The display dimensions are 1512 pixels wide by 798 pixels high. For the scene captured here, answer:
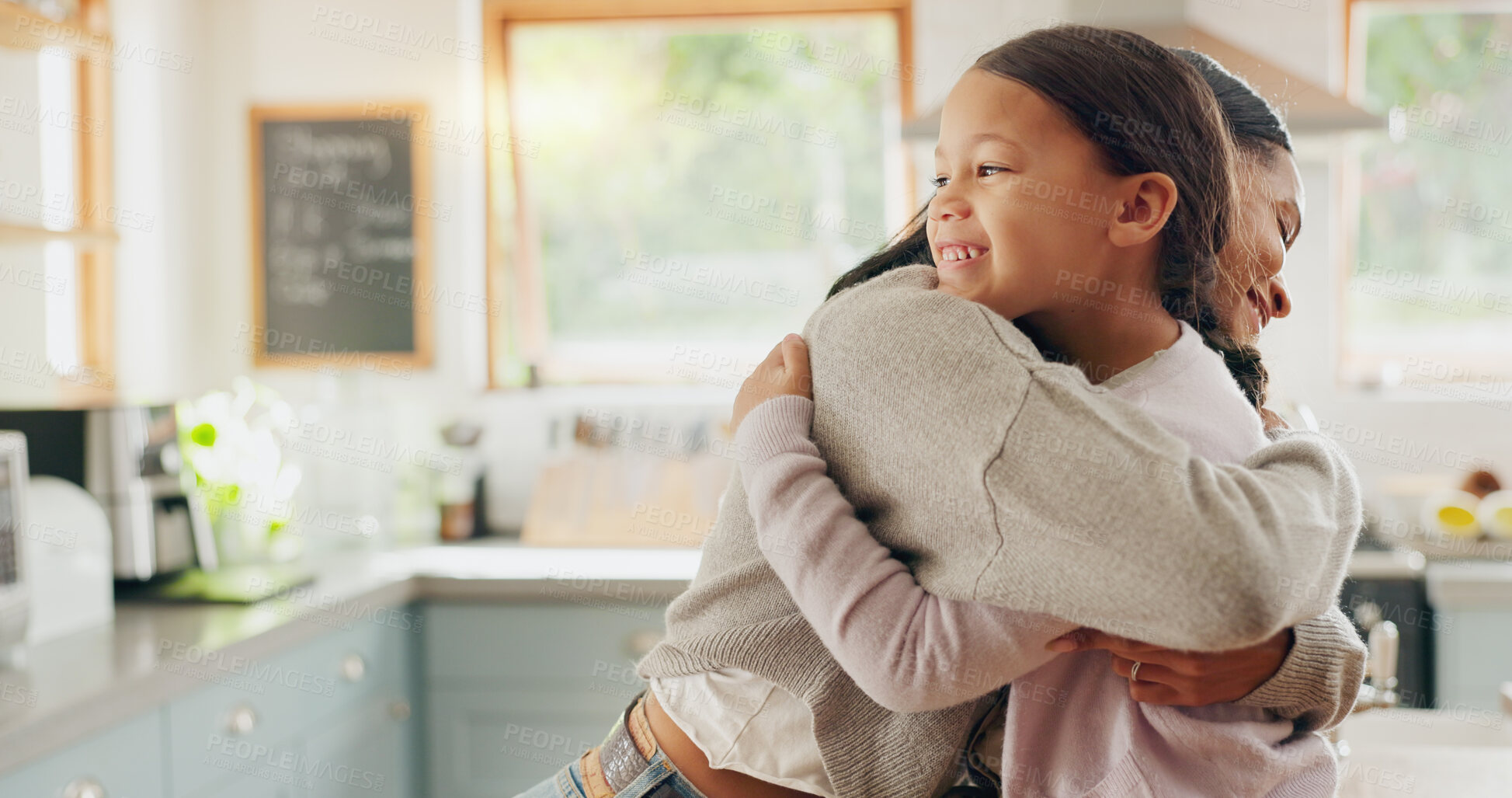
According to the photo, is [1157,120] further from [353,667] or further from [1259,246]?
[353,667]

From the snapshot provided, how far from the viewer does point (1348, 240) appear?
10.4 ft

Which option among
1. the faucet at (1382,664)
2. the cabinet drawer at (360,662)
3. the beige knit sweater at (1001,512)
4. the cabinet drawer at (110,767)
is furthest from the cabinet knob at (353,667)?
the faucet at (1382,664)

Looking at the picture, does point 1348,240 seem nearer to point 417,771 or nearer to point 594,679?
point 594,679

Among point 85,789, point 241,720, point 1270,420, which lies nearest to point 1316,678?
point 1270,420

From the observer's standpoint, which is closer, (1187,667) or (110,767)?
(1187,667)

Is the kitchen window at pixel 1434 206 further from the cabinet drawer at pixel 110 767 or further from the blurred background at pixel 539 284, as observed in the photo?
the cabinet drawer at pixel 110 767

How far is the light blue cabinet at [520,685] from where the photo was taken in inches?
99.6

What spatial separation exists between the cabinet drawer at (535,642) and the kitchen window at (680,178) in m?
0.90

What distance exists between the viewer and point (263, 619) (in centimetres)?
208

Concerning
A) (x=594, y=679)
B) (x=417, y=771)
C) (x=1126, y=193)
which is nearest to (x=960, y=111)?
(x=1126, y=193)

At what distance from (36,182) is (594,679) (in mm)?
1630

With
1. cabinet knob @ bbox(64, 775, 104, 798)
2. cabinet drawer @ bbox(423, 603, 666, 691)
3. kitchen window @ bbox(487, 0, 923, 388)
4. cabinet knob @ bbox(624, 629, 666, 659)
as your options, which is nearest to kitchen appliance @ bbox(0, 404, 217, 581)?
cabinet drawer @ bbox(423, 603, 666, 691)

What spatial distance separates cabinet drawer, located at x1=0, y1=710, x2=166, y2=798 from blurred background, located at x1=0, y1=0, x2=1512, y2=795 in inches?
20.5

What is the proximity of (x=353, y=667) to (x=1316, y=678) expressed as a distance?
190 cm
